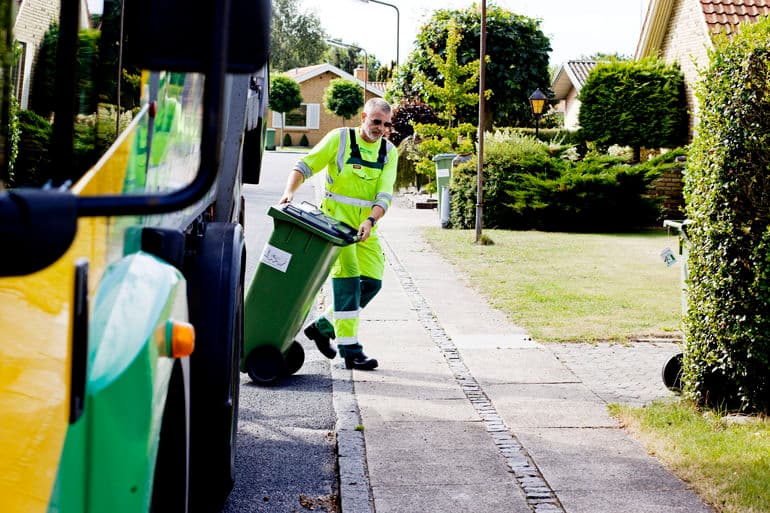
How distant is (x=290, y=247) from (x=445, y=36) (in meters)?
22.0

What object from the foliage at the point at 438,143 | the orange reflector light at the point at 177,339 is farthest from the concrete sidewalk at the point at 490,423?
the foliage at the point at 438,143

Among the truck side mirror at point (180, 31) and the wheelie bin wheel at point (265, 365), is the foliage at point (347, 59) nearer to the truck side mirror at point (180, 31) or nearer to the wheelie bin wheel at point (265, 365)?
the wheelie bin wheel at point (265, 365)

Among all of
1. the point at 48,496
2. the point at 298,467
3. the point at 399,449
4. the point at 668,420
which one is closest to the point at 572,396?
the point at 668,420

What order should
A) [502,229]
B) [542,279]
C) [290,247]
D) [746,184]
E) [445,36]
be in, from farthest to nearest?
[445,36] → [502,229] → [542,279] → [290,247] → [746,184]

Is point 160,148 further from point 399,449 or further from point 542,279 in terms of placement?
point 542,279

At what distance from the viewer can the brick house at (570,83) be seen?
144ft

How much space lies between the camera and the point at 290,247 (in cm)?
636

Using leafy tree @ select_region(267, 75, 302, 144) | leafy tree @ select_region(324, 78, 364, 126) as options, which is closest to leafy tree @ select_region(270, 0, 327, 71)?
leafy tree @ select_region(267, 75, 302, 144)

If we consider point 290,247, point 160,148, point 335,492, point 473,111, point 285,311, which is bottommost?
point 335,492

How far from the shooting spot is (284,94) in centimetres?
6456

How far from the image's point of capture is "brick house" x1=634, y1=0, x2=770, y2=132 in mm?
22500

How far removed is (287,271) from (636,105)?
20.8 metres

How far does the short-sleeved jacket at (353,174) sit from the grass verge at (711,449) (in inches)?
83.0

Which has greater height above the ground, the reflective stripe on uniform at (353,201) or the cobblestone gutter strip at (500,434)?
the reflective stripe on uniform at (353,201)
